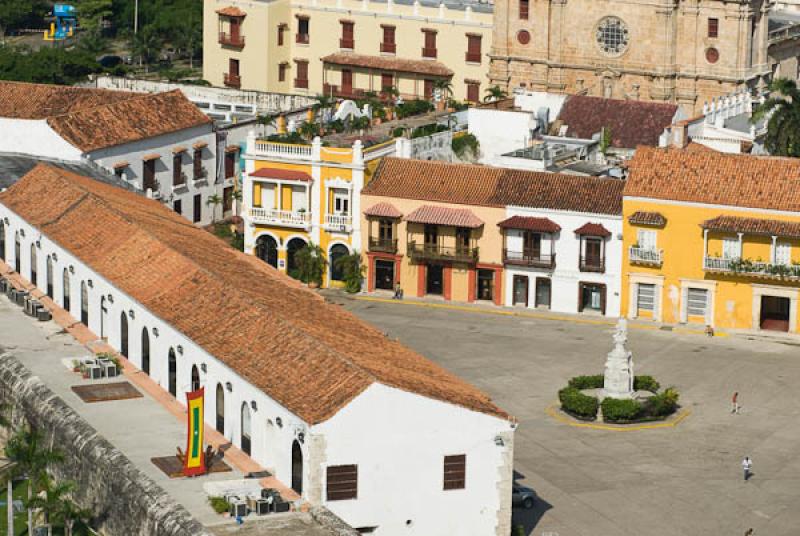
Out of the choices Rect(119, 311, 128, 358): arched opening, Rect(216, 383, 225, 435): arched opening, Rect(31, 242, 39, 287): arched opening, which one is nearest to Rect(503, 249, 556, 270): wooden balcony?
Rect(31, 242, 39, 287): arched opening

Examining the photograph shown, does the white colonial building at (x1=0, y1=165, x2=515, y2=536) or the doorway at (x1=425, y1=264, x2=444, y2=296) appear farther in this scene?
the doorway at (x1=425, y1=264, x2=444, y2=296)

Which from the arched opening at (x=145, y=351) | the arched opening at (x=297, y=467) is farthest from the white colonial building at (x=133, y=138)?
the arched opening at (x=297, y=467)

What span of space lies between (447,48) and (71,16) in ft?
168

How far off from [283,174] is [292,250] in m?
3.72

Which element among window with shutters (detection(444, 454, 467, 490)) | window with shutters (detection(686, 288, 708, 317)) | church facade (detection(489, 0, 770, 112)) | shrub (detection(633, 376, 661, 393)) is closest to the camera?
window with shutters (detection(444, 454, 467, 490))

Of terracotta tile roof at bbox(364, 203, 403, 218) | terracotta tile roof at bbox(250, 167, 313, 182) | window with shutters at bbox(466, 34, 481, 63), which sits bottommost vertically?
terracotta tile roof at bbox(364, 203, 403, 218)

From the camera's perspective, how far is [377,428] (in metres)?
71.6

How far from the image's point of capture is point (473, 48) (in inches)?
5837

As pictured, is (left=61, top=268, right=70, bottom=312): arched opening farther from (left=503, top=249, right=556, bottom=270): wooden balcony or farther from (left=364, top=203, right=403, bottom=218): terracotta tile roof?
(left=503, top=249, right=556, bottom=270): wooden balcony

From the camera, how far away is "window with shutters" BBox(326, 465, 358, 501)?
234 ft

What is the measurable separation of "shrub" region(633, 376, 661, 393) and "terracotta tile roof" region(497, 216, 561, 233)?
15251 mm

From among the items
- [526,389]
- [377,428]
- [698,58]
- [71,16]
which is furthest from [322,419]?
[71,16]

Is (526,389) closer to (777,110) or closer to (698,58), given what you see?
(777,110)

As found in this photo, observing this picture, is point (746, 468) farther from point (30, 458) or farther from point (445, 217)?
point (445, 217)
